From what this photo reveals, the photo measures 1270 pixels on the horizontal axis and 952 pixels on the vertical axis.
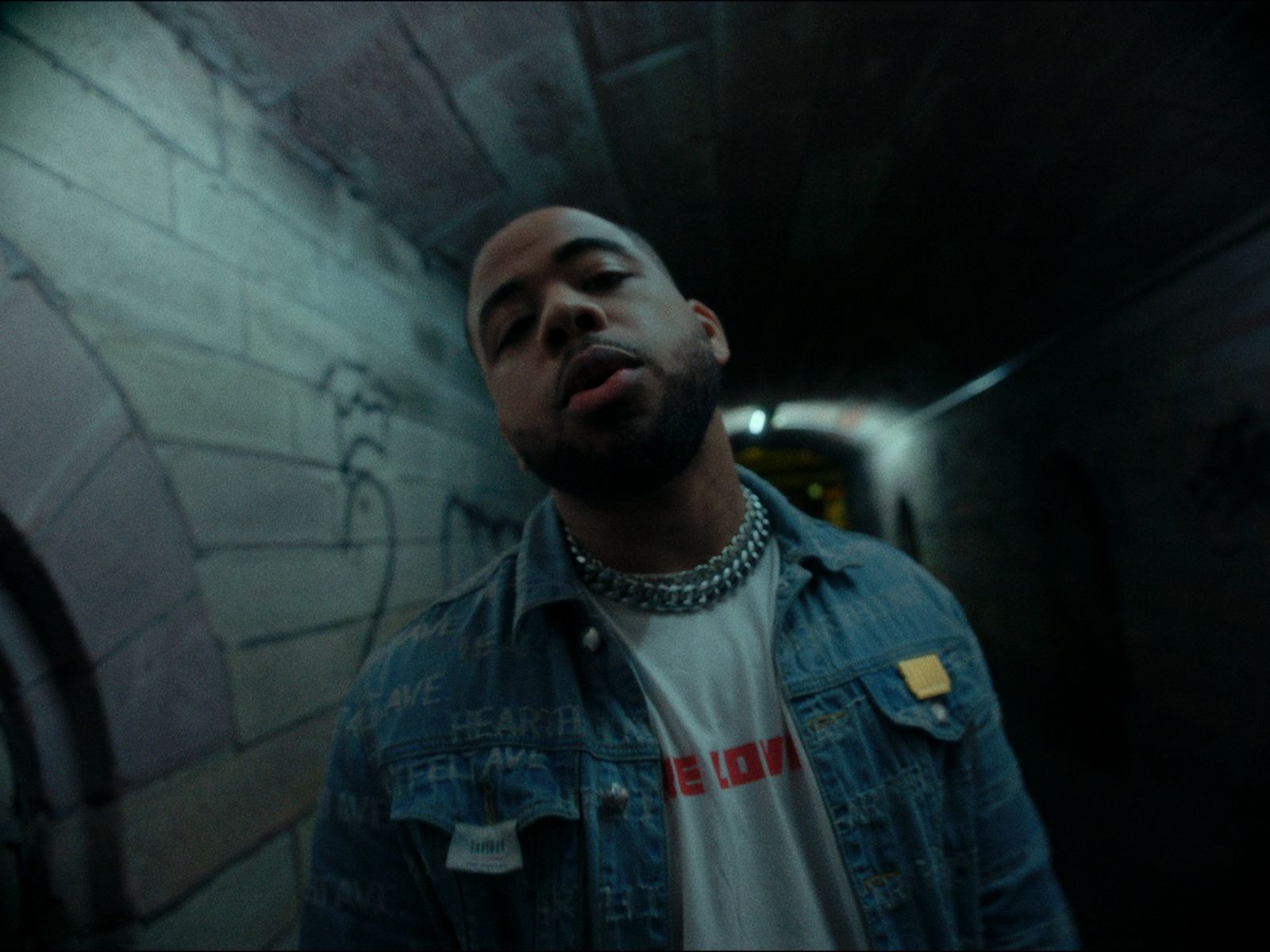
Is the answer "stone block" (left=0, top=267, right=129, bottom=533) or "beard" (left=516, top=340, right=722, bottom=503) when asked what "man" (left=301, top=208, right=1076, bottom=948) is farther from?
"stone block" (left=0, top=267, right=129, bottom=533)

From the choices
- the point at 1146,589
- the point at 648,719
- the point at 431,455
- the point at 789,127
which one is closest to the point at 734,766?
the point at 648,719

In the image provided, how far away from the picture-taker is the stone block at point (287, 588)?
4.65ft

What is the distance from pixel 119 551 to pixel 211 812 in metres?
0.66

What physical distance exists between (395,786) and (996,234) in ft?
10.3

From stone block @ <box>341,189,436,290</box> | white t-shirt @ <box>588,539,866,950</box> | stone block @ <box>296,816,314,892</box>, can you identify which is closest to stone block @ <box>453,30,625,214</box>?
stone block @ <box>341,189,436,290</box>

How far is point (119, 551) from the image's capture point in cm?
116

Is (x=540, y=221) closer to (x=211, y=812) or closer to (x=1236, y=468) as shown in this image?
(x=211, y=812)

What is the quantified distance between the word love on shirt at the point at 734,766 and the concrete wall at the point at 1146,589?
1346mm

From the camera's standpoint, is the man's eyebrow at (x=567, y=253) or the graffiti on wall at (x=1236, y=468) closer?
the man's eyebrow at (x=567, y=253)

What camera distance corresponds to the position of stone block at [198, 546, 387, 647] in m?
1.42

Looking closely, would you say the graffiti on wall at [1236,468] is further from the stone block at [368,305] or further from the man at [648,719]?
the stone block at [368,305]

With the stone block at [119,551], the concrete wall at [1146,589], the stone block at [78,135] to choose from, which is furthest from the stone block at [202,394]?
the concrete wall at [1146,589]

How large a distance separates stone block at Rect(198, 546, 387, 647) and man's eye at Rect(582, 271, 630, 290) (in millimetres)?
1152

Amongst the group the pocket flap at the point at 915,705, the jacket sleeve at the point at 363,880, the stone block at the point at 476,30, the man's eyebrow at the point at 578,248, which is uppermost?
the stone block at the point at 476,30
